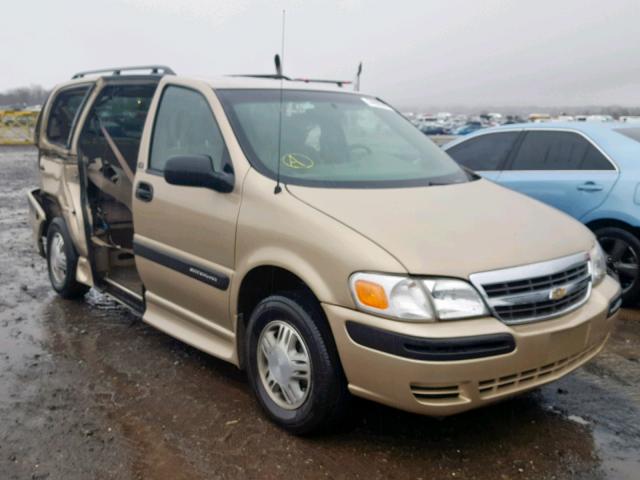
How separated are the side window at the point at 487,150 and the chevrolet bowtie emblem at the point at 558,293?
3.56 m

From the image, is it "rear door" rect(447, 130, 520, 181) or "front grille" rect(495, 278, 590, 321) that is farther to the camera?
"rear door" rect(447, 130, 520, 181)

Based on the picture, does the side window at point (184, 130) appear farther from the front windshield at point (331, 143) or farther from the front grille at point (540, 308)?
the front grille at point (540, 308)

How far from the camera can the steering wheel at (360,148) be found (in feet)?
12.9

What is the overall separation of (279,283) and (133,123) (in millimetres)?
2794

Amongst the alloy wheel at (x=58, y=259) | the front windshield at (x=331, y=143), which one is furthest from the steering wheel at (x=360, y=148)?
the alloy wheel at (x=58, y=259)

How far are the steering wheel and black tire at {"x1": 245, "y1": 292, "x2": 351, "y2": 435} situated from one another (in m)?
1.12


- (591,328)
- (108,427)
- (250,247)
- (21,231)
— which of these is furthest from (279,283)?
(21,231)

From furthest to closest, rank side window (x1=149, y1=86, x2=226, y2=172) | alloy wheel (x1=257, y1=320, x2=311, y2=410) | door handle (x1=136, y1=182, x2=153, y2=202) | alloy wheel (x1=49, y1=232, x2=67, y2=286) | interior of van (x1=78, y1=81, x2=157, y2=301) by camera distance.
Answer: alloy wheel (x1=49, y1=232, x2=67, y2=286) → interior of van (x1=78, y1=81, x2=157, y2=301) → door handle (x1=136, y1=182, x2=153, y2=202) → side window (x1=149, y1=86, x2=226, y2=172) → alloy wheel (x1=257, y1=320, x2=311, y2=410)

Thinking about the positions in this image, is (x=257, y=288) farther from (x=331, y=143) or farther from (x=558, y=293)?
(x=558, y=293)

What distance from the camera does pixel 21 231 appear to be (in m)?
8.94

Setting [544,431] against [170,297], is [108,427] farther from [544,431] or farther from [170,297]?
[544,431]

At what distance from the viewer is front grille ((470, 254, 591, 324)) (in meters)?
2.83

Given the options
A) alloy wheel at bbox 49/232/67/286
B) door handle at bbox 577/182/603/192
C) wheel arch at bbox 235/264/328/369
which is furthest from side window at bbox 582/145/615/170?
alloy wheel at bbox 49/232/67/286

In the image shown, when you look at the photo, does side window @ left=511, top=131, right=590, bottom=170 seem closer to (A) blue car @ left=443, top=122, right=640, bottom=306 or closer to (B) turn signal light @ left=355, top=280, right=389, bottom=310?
(A) blue car @ left=443, top=122, right=640, bottom=306
